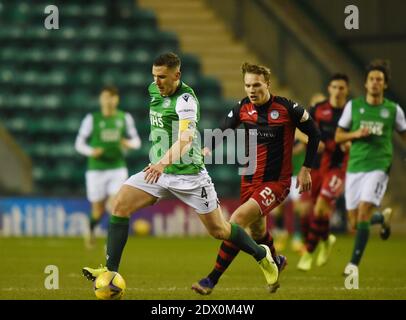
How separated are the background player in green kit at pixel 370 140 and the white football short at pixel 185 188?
2.91 metres

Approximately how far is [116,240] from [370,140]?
3855 mm

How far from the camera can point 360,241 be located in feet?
35.6

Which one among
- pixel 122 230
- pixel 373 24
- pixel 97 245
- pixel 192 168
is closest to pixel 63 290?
pixel 122 230

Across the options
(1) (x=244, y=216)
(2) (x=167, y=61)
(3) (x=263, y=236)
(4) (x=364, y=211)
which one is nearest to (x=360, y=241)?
(4) (x=364, y=211)

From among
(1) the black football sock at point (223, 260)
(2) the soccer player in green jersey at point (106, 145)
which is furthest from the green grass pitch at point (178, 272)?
(2) the soccer player in green jersey at point (106, 145)

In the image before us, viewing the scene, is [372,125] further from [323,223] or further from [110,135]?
[110,135]

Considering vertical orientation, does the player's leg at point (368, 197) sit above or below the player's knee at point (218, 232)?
below

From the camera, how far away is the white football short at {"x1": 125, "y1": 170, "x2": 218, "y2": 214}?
8.45 m

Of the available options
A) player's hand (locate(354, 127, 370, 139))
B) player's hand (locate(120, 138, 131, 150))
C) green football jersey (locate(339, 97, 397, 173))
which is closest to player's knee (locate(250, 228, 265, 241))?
player's hand (locate(354, 127, 370, 139))

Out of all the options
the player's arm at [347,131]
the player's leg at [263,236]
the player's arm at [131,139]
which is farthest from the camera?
the player's arm at [131,139]

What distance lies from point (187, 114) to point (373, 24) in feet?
42.3

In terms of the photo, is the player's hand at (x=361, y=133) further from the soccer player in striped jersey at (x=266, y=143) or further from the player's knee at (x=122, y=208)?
the player's knee at (x=122, y=208)

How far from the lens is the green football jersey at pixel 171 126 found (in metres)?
8.41

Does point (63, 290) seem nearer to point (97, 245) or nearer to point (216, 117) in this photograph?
point (97, 245)
